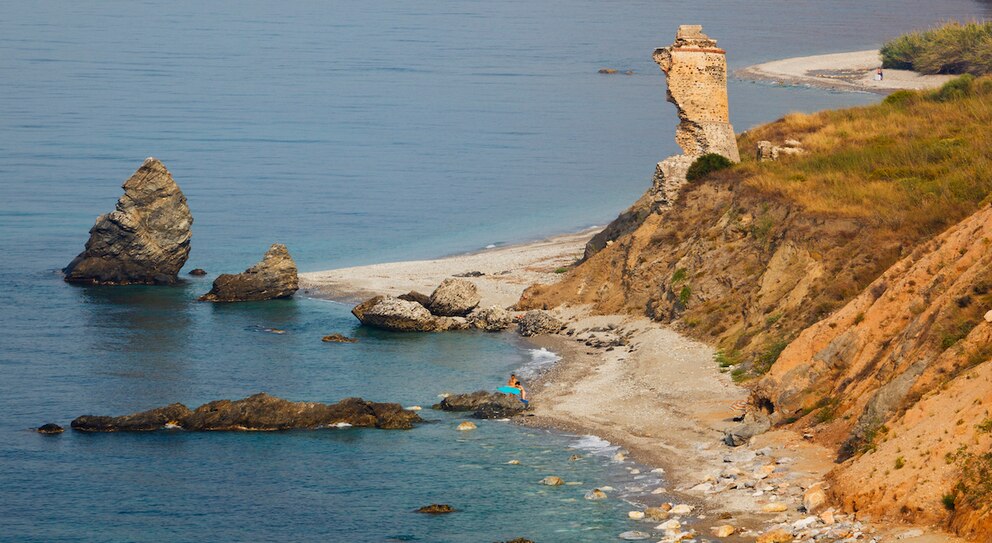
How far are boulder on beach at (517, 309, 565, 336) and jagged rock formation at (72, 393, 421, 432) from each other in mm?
13112

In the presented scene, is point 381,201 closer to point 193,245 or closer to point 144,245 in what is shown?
point 193,245

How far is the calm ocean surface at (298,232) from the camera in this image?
34.9 meters

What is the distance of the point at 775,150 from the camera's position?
55.9 m

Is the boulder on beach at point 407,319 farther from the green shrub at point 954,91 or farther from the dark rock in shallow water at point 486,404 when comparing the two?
the green shrub at point 954,91

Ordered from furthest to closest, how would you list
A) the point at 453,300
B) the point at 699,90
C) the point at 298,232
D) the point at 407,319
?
the point at 298,232 < the point at 453,300 < the point at 407,319 < the point at 699,90

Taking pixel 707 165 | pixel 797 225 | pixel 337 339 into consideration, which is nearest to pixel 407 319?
pixel 337 339

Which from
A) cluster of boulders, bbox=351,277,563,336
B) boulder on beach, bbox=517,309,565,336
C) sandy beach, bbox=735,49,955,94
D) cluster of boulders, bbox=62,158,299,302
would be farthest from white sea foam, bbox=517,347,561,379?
sandy beach, bbox=735,49,955,94

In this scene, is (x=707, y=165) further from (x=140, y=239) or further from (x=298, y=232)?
(x=298, y=232)

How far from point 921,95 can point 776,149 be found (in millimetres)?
11337

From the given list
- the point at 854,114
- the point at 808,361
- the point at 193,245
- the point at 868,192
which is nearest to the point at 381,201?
the point at 193,245

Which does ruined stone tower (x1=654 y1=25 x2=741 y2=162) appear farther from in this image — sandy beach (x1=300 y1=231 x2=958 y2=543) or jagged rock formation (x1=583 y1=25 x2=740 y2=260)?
sandy beach (x1=300 y1=231 x2=958 y2=543)

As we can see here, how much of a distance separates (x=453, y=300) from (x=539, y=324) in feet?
15.3

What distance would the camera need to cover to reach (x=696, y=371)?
4456cm

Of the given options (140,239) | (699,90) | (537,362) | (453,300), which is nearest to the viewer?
Answer: (537,362)
